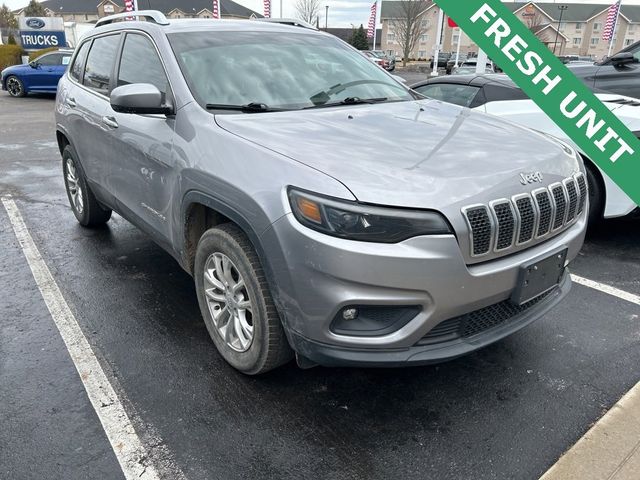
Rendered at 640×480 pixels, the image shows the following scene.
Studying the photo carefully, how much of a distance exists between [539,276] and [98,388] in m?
2.30

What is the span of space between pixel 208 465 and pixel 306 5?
64.1 m

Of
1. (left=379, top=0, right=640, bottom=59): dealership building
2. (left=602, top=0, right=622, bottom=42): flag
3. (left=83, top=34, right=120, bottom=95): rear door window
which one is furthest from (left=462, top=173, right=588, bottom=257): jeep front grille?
(left=379, top=0, right=640, bottom=59): dealership building

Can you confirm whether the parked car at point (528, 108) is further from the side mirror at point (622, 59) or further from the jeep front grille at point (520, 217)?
the jeep front grille at point (520, 217)

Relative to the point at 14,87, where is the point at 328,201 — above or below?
above

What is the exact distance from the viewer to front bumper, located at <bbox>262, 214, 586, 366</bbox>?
2088 millimetres

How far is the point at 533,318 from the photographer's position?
262 cm

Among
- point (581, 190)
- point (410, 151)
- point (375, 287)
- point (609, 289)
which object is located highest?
point (410, 151)

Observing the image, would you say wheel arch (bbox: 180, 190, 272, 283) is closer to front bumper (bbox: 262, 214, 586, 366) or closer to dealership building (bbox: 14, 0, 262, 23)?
front bumper (bbox: 262, 214, 586, 366)

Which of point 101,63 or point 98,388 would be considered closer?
point 98,388

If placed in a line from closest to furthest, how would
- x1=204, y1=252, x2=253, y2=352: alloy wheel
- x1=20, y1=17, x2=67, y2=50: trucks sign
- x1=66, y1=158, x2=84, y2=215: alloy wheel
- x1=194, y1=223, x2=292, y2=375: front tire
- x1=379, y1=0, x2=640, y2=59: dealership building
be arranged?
x1=194, y1=223, x2=292, y2=375: front tire → x1=204, y1=252, x2=253, y2=352: alloy wheel → x1=66, y1=158, x2=84, y2=215: alloy wheel → x1=20, y1=17, x2=67, y2=50: trucks sign → x1=379, y1=0, x2=640, y2=59: dealership building

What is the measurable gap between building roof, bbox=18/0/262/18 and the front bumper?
73137mm

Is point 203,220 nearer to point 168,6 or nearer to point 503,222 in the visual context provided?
point 503,222

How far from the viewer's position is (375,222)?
2.10 meters

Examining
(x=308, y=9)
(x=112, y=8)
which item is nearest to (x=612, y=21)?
(x=308, y=9)
